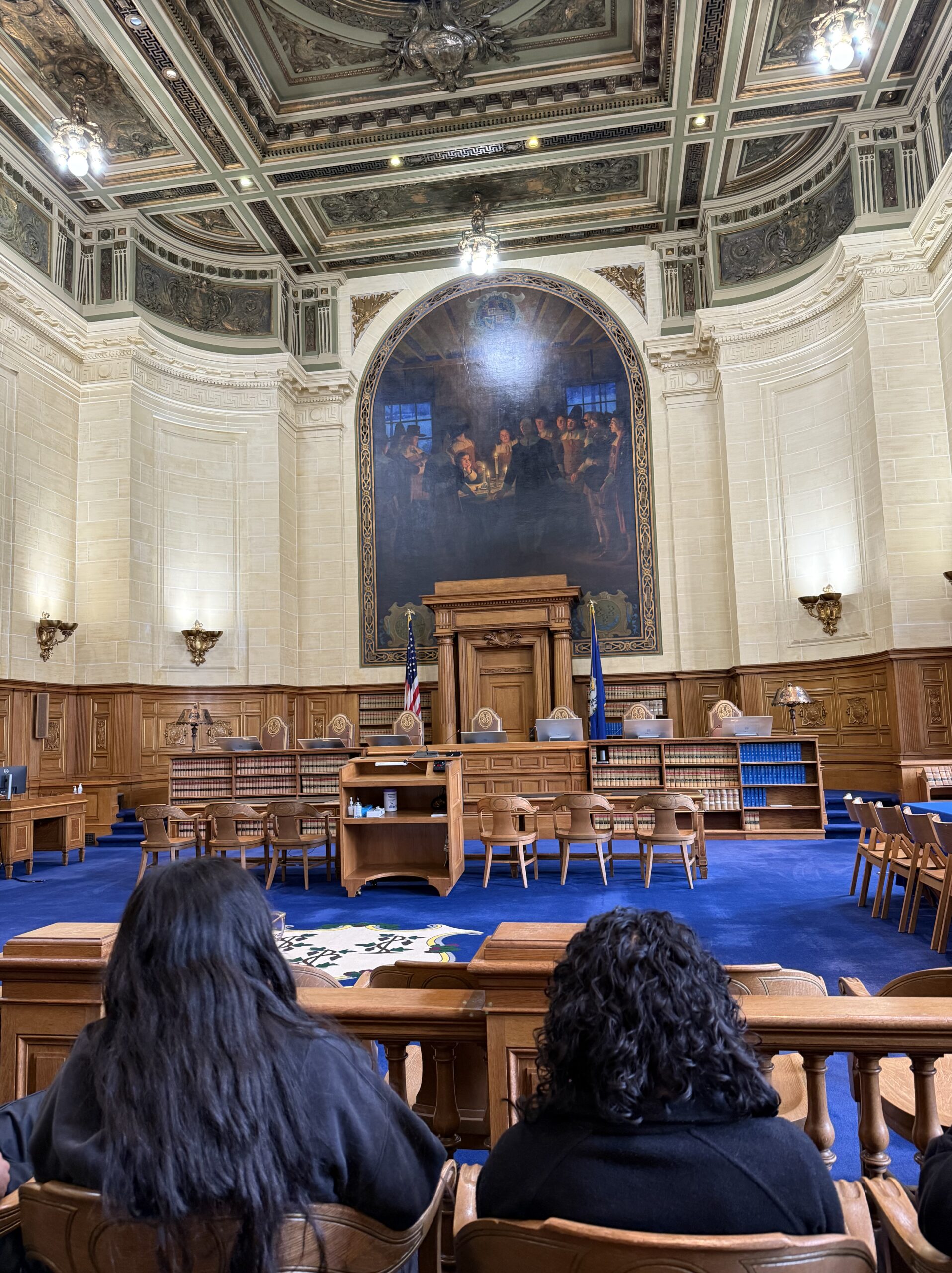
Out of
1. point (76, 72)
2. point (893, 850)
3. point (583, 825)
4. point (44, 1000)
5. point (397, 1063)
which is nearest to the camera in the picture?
point (397, 1063)

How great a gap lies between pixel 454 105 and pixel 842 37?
16.9 feet

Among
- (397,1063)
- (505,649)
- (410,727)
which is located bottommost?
(397,1063)

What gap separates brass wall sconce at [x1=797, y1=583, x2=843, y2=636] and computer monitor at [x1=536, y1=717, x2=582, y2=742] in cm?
436

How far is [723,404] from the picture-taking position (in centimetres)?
1337

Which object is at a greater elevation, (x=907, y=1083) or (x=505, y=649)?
(x=505, y=649)

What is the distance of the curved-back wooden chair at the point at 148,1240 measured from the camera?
1108 mm

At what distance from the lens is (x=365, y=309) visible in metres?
15.4

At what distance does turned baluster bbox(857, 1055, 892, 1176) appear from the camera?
1567mm

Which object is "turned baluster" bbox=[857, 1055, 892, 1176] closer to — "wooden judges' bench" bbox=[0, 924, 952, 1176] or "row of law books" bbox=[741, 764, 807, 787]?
"wooden judges' bench" bbox=[0, 924, 952, 1176]

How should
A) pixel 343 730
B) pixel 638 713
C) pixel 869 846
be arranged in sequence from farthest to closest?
pixel 343 730 < pixel 638 713 < pixel 869 846

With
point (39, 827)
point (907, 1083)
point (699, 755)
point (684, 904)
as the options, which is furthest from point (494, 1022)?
point (39, 827)

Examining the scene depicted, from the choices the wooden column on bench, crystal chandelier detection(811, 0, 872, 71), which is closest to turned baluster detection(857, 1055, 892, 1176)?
the wooden column on bench

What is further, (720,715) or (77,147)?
(720,715)

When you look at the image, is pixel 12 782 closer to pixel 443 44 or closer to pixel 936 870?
pixel 936 870
